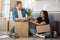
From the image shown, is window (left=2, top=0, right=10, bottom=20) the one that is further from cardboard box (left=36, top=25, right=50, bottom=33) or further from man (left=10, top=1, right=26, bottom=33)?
cardboard box (left=36, top=25, right=50, bottom=33)

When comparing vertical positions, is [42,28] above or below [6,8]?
below

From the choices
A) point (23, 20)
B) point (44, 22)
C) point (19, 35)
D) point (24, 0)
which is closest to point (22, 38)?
point (19, 35)

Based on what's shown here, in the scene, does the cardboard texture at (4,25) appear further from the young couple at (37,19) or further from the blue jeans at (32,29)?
the blue jeans at (32,29)

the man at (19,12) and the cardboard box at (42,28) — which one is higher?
the man at (19,12)

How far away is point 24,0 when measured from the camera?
4.36m

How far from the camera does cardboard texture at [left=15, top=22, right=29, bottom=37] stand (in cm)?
341

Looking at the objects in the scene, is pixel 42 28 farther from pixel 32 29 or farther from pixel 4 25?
pixel 4 25

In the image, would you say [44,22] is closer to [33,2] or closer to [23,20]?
[23,20]

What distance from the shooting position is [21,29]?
341 centimetres

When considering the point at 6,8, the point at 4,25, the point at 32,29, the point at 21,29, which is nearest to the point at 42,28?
the point at 32,29

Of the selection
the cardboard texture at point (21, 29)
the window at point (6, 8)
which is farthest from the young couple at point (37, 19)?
the window at point (6, 8)

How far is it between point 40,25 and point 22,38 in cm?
58

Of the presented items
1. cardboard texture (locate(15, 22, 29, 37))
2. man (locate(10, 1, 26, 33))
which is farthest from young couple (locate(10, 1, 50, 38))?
cardboard texture (locate(15, 22, 29, 37))

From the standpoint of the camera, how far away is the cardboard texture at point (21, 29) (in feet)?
11.2
